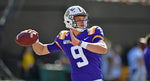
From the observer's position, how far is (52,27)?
11.8m

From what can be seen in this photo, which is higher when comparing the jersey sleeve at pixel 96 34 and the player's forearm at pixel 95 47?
the jersey sleeve at pixel 96 34

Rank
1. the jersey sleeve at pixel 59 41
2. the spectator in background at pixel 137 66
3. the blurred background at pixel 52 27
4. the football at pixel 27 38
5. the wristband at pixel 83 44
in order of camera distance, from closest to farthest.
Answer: the wristband at pixel 83 44, the football at pixel 27 38, the jersey sleeve at pixel 59 41, the spectator in background at pixel 137 66, the blurred background at pixel 52 27

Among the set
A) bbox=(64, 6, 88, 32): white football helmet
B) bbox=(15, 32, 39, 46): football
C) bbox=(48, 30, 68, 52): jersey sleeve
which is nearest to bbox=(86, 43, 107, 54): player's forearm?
bbox=(64, 6, 88, 32): white football helmet

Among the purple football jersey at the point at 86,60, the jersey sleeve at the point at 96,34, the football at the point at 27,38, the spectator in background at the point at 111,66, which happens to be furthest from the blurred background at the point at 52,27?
the jersey sleeve at the point at 96,34

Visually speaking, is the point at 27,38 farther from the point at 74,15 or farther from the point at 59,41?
the point at 74,15

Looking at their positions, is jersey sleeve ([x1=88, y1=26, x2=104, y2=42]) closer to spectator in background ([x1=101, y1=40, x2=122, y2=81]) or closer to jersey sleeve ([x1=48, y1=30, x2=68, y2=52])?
jersey sleeve ([x1=48, y1=30, x2=68, y2=52])

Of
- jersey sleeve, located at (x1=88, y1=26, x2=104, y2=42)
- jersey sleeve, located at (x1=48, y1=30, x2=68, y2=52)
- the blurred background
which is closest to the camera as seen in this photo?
jersey sleeve, located at (x1=88, y1=26, x2=104, y2=42)

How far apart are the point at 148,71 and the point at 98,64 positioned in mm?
2671

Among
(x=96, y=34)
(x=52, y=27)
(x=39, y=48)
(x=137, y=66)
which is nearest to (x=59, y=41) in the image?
(x=39, y=48)

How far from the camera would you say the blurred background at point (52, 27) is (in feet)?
35.6

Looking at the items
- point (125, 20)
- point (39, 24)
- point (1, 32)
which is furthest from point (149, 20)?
point (1, 32)

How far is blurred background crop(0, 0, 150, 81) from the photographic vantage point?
35.6 ft

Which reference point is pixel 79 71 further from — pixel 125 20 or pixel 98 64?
pixel 125 20

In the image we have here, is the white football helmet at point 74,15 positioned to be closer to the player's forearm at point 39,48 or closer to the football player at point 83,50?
the football player at point 83,50
